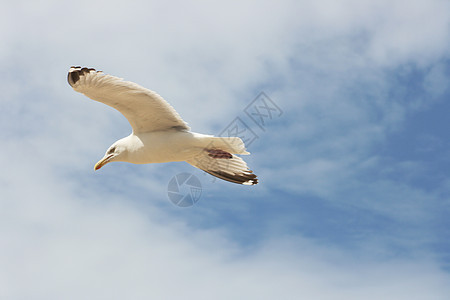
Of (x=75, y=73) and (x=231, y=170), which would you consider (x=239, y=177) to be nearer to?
(x=231, y=170)

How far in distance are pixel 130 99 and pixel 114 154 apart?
1427 millimetres

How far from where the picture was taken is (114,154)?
10.5 m

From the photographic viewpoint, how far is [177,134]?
10008 mm

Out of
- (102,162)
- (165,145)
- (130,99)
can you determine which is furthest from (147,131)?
(102,162)

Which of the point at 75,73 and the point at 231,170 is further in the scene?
the point at 231,170

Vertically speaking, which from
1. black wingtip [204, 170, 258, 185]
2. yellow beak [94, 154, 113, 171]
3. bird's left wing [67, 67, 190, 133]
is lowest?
yellow beak [94, 154, 113, 171]

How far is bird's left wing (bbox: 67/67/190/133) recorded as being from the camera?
9.39 meters

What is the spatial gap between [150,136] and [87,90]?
1.41m

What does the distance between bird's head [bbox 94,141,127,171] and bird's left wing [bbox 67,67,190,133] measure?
518 mm

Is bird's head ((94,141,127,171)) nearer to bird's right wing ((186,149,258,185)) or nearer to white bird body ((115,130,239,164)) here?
white bird body ((115,130,239,164))

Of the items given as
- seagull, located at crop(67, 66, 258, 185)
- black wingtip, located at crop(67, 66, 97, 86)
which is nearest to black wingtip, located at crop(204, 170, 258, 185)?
seagull, located at crop(67, 66, 258, 185)

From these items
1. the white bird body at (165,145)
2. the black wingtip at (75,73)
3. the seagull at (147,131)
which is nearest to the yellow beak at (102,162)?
the seagull at (147,131)

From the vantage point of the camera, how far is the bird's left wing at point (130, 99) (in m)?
9.39

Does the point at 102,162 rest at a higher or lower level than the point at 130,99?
lower
